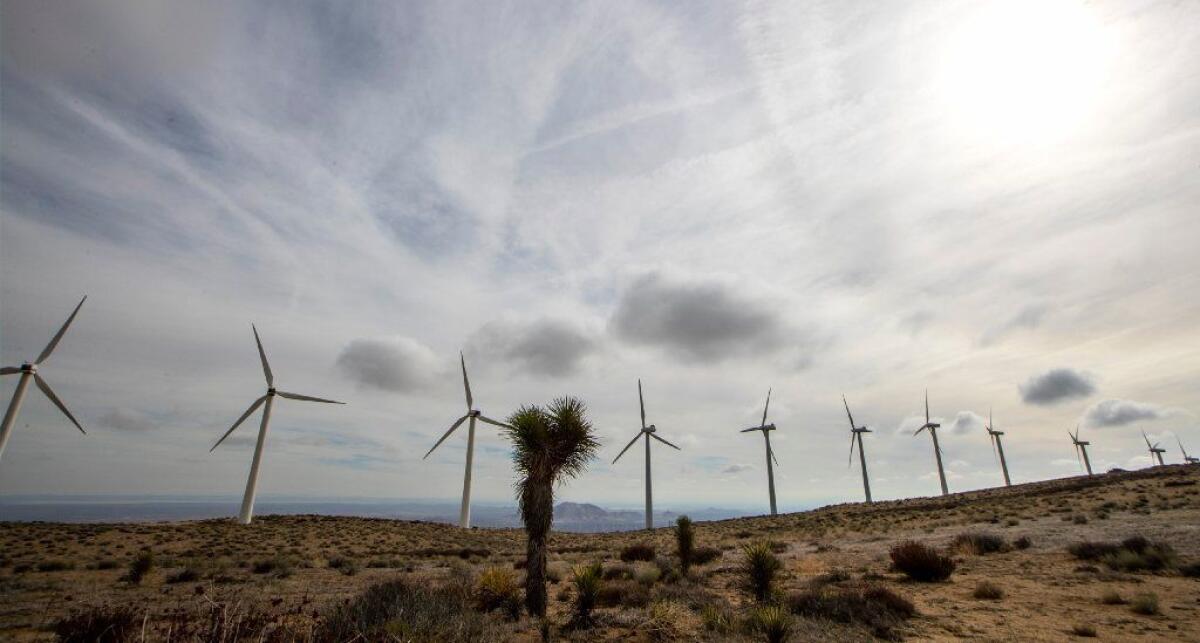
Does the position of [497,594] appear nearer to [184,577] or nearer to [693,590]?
[693,590]

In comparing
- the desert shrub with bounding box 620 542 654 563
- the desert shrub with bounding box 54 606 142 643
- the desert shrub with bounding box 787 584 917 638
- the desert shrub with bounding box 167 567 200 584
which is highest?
the desert shrub with bounding box 54 606 142 643

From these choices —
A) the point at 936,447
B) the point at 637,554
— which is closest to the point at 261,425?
the point at 637,554

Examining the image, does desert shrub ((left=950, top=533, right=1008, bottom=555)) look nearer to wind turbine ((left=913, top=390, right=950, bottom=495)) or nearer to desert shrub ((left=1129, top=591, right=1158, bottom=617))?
desert shrub ((left=1129, top=591, right=1158, bottom=617))

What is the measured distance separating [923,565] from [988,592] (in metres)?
3.13

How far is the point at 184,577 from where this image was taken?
979 inches

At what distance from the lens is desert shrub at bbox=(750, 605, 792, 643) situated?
11953 millimetres

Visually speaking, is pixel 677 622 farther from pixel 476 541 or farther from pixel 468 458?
pixel 468 458

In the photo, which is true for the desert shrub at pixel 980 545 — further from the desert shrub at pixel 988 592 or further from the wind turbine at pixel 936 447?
the wind turbine at pixel 936 447

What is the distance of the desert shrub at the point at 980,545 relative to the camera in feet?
80.0

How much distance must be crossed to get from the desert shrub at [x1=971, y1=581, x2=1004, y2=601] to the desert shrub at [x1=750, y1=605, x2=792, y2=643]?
314 inches

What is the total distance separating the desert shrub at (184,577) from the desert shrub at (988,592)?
3341 cm

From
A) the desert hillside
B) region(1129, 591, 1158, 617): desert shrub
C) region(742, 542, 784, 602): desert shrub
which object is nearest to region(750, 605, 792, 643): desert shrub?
the desert hillside

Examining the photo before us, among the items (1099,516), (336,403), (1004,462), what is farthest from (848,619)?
(1004,462)

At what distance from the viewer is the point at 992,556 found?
23281 mm
